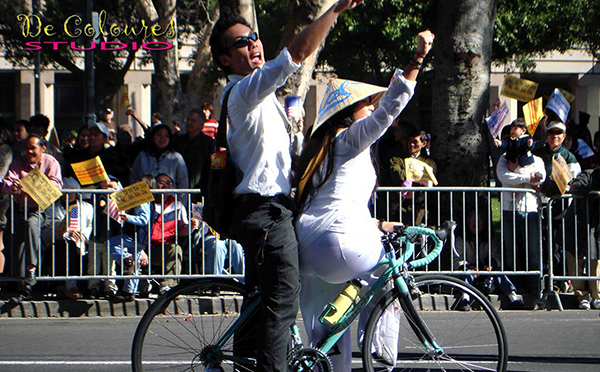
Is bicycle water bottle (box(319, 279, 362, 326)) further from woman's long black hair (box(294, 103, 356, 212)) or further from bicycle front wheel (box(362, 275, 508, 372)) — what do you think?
woman's long black hair (box(294, 103, 356, 212))

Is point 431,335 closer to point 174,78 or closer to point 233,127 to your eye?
point 233,127

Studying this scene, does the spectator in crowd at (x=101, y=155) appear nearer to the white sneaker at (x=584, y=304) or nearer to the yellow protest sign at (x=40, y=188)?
the yellow protest sign at (x=40, y=188)

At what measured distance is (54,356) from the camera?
6.71 m

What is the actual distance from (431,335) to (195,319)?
1287mm

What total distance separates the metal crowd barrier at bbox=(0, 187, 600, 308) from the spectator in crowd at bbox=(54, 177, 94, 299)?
1 centimetres

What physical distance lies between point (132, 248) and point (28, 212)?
1096mm

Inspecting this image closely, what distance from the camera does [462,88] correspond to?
1071 cm

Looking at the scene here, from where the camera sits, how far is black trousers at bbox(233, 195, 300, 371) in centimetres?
431

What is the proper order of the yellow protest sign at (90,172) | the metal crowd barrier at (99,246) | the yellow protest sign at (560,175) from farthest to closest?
1. the yellow protest sign at (90,172)
2. the yellow protest sign at (560,175)
3. the metal crowd barrier at (99,246)

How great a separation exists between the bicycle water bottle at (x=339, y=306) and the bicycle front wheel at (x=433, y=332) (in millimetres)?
139

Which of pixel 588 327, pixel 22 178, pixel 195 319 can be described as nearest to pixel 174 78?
pixel 22 178

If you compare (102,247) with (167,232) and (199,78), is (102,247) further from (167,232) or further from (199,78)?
(199,78)

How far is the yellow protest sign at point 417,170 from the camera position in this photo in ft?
31.2

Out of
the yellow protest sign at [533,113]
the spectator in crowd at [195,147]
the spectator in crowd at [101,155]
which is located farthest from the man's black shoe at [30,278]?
the yellow protest sign at [533,113]
